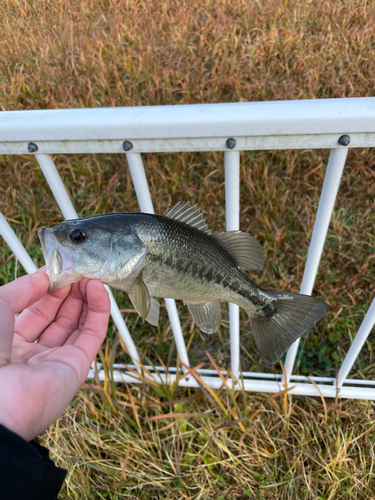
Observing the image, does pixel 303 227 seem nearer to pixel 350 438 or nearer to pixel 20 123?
pixel 350 438

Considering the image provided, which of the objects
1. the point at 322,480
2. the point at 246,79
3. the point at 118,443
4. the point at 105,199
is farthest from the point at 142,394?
the point at 246,79

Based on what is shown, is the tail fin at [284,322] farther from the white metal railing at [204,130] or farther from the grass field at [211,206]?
the grass field at [211,206]

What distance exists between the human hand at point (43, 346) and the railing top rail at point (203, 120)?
39 cm

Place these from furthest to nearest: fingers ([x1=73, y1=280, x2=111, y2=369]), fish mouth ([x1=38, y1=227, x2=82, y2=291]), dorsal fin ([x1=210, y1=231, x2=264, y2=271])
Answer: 1. fingers ([x1=73, y1=280, x2=111, y2=369])
2. dorsal fin ([x1=210, y1=231, x2=264, y2=271])
3. fish mouth ([x1=38, y1=227, x2=82, y2=291])

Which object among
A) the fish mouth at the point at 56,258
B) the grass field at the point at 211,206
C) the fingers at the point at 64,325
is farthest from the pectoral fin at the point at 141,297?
the grass field at the point at 211,206

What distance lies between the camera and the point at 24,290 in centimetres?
80

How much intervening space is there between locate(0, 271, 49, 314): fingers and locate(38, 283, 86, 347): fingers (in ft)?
0.70

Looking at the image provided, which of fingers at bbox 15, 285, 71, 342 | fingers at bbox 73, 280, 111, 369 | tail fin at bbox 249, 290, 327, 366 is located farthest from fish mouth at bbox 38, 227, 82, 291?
tail fin at bbox 249, 290, 327, 366

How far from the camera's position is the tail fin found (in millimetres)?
837

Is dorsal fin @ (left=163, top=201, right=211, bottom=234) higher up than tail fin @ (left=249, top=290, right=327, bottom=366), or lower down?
higher up

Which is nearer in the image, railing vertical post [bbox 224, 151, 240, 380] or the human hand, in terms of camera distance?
the human hand

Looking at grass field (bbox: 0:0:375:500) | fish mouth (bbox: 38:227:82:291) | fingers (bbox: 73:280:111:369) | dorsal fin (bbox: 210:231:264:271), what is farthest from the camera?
grass field (bbox: 0:0:375:500)

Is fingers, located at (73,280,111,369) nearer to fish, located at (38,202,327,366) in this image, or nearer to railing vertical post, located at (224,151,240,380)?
fish, located at (38,202,327,366)

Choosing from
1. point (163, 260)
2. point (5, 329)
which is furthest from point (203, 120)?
point (5, 329)
